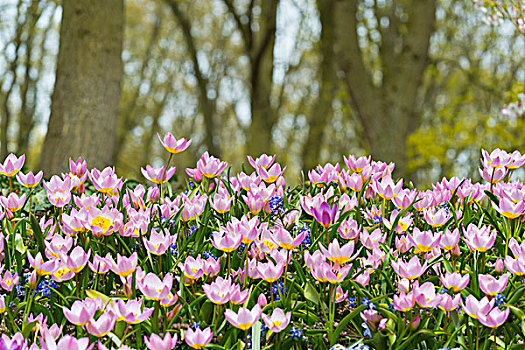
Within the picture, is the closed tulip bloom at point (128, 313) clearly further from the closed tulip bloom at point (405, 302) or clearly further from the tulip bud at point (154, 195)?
the tulip bud at point (154, 195)

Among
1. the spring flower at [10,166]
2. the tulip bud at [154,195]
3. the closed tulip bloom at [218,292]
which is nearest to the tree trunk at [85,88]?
the spring flower at [10,166]

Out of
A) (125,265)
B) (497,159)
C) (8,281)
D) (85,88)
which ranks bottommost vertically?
(8,281)

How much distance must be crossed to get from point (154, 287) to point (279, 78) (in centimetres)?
1508

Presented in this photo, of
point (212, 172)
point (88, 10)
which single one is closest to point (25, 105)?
point (88, 10)

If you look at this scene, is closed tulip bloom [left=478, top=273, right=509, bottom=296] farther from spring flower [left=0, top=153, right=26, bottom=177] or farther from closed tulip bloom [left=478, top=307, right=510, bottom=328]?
spring flower [left=0, top=153, right=26, bottom=177]

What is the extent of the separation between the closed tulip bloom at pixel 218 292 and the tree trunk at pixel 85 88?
358 cm

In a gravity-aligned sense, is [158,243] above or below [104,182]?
below

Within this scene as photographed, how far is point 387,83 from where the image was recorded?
8797mm

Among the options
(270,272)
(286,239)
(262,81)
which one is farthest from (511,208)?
(262,81)

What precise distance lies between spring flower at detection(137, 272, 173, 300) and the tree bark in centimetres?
673

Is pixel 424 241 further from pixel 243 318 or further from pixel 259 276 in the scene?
pixel 243 318

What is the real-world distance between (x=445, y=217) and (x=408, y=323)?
622 millimetres

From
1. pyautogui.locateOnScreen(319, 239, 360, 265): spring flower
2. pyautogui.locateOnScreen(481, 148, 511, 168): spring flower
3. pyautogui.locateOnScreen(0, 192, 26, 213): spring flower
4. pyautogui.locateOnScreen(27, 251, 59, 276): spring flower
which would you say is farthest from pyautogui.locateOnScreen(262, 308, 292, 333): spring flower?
pyautogui.locateOnScreen(481, 148, 511, 168): spring flower

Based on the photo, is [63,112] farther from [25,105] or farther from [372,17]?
[25,105]
